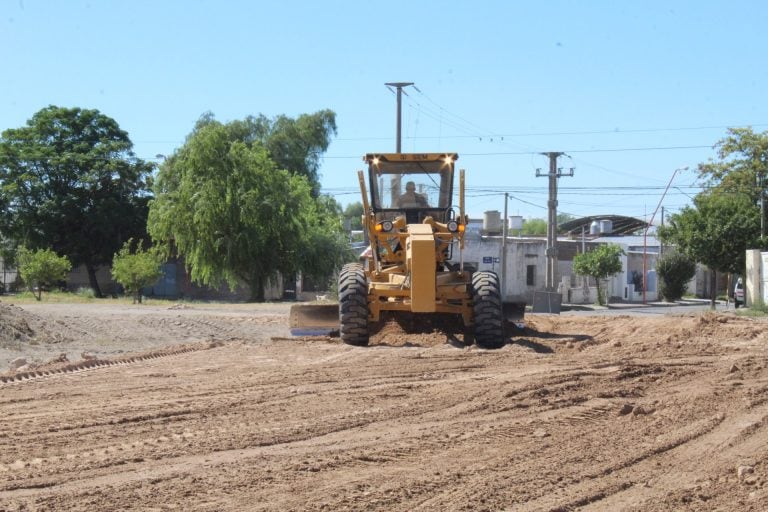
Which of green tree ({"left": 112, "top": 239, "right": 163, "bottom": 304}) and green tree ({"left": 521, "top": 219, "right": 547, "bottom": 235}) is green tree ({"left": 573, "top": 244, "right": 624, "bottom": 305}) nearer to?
green tree ({"left": 112, "top": 239, "right": 163, "bottom": 304})

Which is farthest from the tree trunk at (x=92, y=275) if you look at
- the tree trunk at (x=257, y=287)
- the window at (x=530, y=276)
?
the window at (x=530, y=276)

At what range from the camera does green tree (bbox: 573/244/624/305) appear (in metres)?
50.0

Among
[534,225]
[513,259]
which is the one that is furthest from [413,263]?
[534,225]

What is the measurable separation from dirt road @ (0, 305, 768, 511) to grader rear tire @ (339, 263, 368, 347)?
568 mm

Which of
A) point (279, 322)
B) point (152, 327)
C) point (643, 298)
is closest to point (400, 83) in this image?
point (279, 322)

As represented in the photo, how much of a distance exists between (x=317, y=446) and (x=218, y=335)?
13.1 metres

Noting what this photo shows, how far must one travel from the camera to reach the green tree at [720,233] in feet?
131

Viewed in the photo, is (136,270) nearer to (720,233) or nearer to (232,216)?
(232,216)

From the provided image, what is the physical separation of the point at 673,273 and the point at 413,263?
43.1 m

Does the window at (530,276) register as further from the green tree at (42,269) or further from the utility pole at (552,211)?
the green tree at (42,269)

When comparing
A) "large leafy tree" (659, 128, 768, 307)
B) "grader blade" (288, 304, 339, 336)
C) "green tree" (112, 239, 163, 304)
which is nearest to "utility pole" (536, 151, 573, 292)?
"large leafy tree" (659, 128, 768, 307)

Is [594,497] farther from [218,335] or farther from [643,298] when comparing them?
[643,298]

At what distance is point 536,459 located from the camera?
24.2 feet

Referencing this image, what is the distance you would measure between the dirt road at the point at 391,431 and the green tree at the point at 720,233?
85.6 feet
